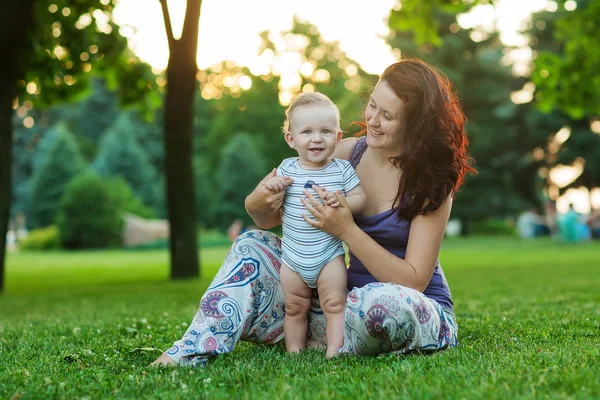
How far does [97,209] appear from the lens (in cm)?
3422

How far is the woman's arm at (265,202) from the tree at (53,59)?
857 cm

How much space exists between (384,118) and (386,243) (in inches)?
28.0

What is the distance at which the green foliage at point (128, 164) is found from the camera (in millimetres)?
49812

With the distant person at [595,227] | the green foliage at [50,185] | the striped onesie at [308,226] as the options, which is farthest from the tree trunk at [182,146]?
the green foliage at [50,185]

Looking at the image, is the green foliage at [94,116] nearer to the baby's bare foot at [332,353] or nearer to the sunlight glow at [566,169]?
the sunlight glow at [566,169]

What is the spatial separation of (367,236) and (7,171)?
9.29m

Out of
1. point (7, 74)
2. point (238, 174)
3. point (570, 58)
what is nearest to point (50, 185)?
point (238, 174)

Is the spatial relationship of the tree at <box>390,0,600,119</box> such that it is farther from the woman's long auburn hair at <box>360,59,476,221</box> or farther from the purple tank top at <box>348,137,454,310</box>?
the purple tank top at <box>348,137,454,310</box>

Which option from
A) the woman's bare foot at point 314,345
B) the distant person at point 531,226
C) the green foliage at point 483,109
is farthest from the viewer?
the green foliage at point 483,109

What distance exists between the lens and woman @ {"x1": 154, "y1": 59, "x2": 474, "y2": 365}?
3773mm

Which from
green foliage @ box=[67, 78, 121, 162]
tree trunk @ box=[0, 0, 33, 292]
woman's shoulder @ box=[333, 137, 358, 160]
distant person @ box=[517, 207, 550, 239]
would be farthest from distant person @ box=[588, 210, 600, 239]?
green foliage @ box=[67, 78, 121, 162]

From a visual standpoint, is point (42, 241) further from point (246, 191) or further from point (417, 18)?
point (417, 18)

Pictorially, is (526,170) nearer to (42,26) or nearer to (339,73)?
(339,73)

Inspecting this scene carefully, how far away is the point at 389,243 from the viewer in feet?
13.6
